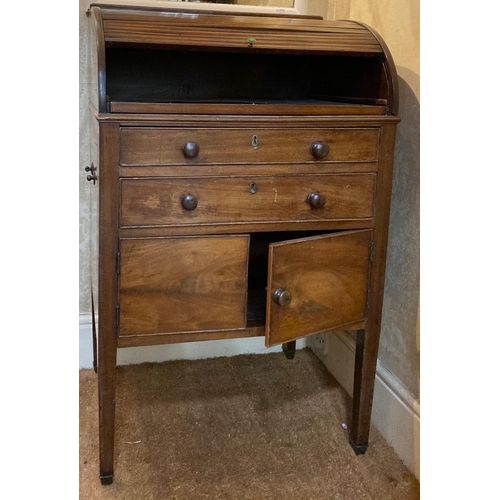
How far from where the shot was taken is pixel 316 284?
4.22 feet

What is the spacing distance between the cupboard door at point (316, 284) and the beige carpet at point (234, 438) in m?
0.36

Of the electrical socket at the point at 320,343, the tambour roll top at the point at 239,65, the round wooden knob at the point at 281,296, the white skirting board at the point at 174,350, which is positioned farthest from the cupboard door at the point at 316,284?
the white skirting board at the point at 174,350

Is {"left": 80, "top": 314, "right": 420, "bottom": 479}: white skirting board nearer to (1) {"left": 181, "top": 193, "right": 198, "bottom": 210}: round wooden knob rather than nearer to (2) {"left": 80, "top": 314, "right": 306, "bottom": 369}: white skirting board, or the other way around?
(2) {"left": 80, "top": 314, "right": 306, "bottom": 369}: white skirting board

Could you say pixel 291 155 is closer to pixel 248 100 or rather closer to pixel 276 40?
Result: pixel 276 40

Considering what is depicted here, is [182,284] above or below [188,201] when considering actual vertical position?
below

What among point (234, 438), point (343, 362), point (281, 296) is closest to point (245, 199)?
point (281, 296)

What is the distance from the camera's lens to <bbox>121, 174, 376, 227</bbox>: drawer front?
116cm

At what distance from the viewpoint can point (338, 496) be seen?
51.9 inches

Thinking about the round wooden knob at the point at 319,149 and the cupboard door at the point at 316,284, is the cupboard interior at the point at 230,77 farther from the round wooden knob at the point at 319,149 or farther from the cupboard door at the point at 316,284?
the cupboard door at the point at 316,284

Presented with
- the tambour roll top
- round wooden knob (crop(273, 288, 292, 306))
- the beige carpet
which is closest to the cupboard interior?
the tambour roll top

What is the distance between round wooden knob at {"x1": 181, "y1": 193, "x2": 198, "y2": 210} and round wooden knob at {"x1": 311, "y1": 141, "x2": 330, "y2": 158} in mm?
276

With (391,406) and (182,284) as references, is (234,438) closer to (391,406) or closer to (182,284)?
(391,406)

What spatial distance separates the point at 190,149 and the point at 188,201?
103mm

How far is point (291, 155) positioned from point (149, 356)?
0.96 meters
